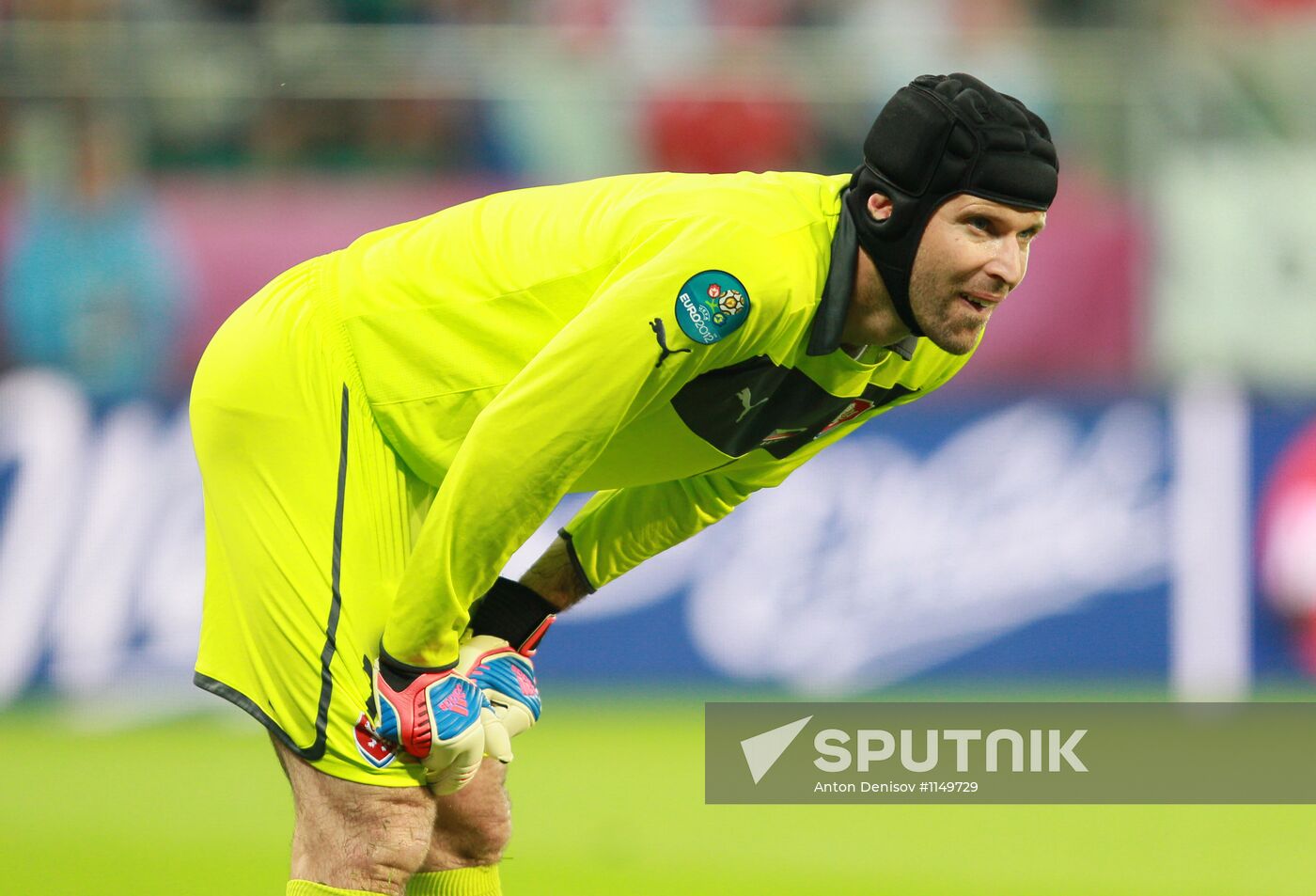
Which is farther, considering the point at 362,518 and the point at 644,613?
the point at 644,613

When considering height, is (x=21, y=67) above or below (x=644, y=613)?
above

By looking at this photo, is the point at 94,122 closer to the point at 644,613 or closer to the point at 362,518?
the point at 644,613

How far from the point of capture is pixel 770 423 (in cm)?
381

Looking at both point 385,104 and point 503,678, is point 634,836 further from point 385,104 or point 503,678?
point 385,104

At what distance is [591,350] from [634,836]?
3.65m

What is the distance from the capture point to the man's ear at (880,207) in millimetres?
3576

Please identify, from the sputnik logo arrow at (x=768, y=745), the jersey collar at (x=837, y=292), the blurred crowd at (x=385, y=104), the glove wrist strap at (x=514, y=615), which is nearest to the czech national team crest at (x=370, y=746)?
the glove wrist strap at (x=514, y=615)

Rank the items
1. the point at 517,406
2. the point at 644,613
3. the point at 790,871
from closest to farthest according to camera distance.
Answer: the point at 517,406 → the point at 790,871 → the point at 644,613

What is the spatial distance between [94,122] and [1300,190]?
6159 millimetres

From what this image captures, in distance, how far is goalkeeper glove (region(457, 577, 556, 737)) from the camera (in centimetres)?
402

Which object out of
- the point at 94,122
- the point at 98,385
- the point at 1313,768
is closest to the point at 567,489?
the point at 1313,768

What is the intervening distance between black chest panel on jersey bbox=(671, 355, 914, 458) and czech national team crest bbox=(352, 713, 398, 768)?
2.80 feet

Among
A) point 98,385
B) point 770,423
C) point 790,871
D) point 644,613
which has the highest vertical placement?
point 98,385

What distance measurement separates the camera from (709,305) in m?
3.29
